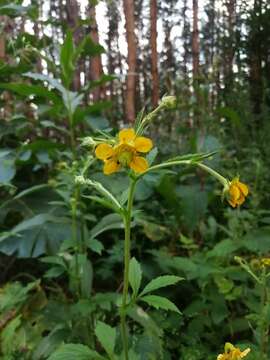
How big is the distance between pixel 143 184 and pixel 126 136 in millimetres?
1365

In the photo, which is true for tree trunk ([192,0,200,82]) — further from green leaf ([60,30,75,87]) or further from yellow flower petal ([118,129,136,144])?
yellow flower petal ([118,129,136,144])

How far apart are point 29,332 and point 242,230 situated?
2.89 feet

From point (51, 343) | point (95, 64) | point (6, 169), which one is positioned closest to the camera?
point (51, 343)

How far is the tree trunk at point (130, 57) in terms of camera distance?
2.92 m

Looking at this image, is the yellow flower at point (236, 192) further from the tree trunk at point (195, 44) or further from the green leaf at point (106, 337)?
the tree trunk at point (195, 44)

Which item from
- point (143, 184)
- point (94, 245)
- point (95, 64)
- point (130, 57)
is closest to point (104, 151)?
point (94, 245)

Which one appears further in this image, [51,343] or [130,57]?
[130,57]

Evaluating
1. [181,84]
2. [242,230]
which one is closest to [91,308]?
[242,230]

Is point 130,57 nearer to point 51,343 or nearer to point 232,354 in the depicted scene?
point 51,343

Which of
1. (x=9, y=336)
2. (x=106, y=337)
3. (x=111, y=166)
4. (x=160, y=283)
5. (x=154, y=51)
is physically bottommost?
(x=9, y=336)

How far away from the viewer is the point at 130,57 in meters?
3.07

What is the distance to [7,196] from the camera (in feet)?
8.74

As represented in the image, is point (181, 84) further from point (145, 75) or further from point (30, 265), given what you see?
point (30, 265)

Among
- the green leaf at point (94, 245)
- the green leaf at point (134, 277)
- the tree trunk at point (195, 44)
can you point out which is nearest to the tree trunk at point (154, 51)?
the tree trunk at point (195, 44)
